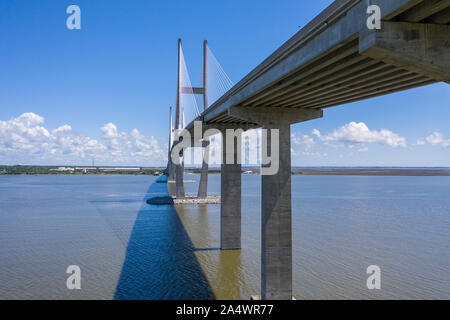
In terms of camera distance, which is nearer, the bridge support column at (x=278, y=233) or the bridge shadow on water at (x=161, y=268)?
the bridge support column at (x=278, y=233)

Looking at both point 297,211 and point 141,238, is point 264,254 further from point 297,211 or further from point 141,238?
point 297,211

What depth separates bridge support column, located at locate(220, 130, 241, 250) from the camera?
19.8 meters

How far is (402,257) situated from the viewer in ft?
62.1

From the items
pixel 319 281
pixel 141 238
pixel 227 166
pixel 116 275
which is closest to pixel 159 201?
pixel 141 238

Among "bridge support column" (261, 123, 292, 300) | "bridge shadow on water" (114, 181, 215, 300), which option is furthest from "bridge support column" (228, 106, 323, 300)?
"bridge shadow on water" (114, 181, 215, 300)

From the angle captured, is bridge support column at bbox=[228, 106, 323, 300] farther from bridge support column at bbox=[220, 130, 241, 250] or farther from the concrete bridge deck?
bridge support column at bbox=[220, 130, 241, 250]

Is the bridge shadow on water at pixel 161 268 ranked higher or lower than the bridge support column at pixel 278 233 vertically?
lower

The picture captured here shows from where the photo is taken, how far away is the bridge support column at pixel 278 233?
1241cm

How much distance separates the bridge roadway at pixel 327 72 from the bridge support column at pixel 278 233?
0.03 metres

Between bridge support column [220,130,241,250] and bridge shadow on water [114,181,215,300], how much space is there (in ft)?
7.27

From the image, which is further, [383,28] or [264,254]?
[264,254]

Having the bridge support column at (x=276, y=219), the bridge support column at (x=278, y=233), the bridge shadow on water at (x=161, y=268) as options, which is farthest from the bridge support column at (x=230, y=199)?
the bridge support column at (x=278, y=233)

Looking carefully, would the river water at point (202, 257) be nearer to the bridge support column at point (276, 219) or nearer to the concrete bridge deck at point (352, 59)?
the bridge support column at point (276, 219)

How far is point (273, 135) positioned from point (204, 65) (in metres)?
26.1
